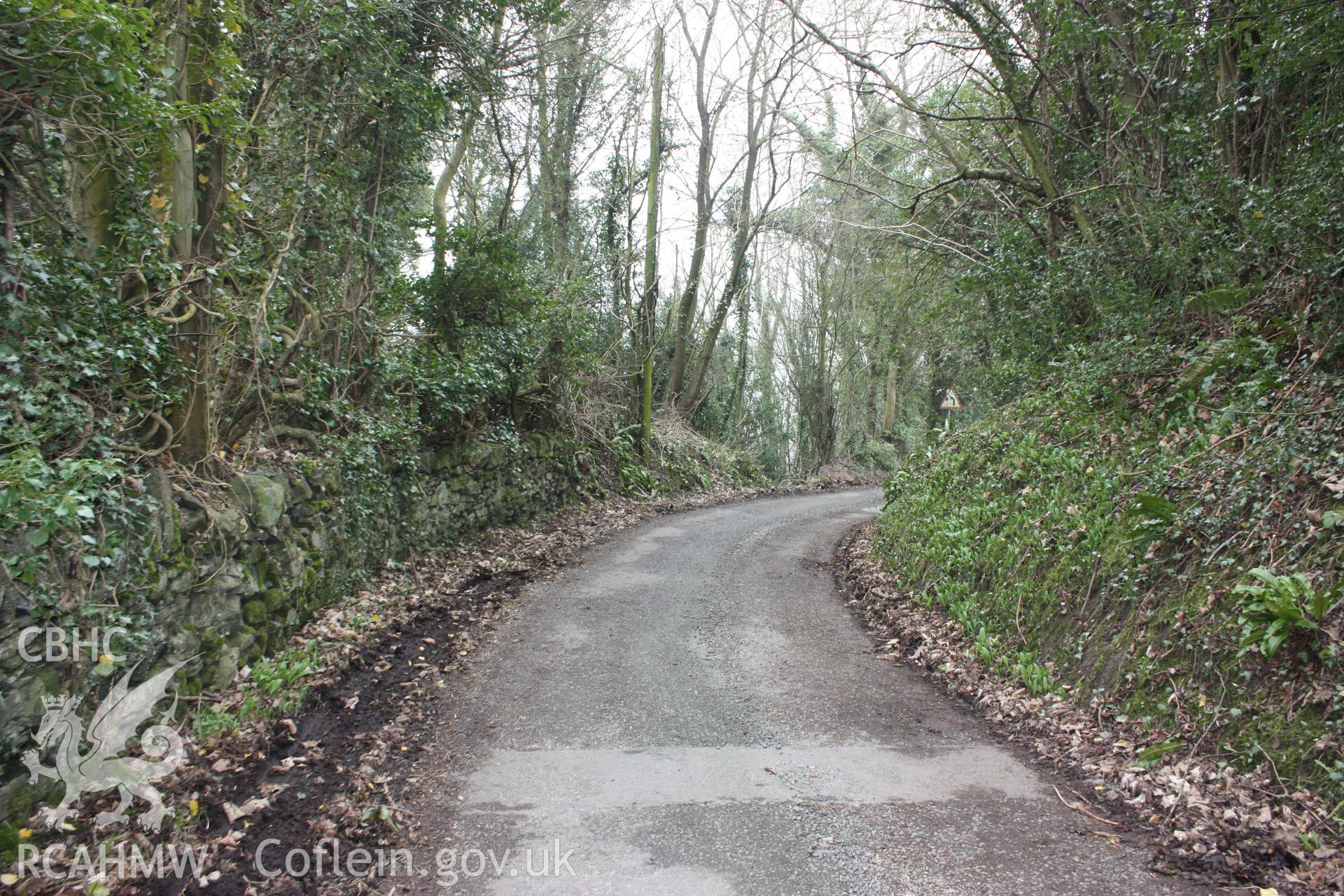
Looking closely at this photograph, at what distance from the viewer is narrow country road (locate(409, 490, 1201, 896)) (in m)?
3.43

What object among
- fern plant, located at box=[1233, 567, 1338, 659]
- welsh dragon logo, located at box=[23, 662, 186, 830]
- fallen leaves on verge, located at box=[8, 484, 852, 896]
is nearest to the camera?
welsh dragon logo, located at box=[23, 662, 186, 830]

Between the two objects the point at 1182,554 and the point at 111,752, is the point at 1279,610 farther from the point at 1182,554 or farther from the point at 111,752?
the point at 111,752

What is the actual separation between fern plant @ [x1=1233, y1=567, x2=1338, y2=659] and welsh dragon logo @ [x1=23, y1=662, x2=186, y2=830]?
567cm

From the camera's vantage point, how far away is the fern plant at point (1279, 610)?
12.9ft

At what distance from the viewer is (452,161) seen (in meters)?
13.7

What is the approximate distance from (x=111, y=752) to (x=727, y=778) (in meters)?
3.14

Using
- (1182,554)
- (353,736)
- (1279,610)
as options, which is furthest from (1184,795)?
(353,736)

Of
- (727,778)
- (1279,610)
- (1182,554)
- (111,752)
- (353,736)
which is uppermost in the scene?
(1182,554)

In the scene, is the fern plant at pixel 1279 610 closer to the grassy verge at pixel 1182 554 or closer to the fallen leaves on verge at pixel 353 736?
the grassy verge at pixel 1182 554

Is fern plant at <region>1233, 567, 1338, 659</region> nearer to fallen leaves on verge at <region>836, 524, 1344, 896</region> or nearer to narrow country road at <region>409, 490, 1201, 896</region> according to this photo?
fallen leaves on verge at <region>836, 524, 1344, 896</region>

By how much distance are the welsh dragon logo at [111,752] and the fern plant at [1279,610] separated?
18.6ft

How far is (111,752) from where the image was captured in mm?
3527

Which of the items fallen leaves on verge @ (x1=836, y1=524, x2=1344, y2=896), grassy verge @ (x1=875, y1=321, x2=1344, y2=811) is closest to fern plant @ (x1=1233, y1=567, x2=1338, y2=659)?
grassy verge @ (x1=875, y1=321, x2=1344, y2=811)

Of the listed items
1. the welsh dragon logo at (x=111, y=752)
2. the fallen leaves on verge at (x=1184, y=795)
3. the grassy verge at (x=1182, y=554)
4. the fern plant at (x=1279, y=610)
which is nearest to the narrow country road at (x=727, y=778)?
the fallen leaves on verge at (x=1184, y=795)
